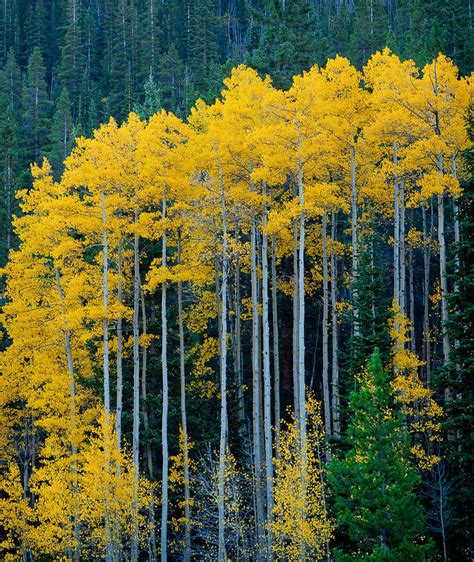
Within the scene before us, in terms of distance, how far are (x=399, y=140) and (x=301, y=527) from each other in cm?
1203

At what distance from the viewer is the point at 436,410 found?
1812cm

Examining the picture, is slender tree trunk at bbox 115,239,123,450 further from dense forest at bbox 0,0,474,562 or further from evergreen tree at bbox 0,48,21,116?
evergreen tree at bbox 0,48,21,116

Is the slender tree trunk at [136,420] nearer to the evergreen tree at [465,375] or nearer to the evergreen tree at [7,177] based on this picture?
the evergreen tree at [465,375]

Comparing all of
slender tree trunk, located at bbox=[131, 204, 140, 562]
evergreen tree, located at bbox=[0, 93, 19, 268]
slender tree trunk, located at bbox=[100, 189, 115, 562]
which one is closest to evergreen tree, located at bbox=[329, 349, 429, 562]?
slender tree trunk, located at bbox=[131, 204, 140, 562]

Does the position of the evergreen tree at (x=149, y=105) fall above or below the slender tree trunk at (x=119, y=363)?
above

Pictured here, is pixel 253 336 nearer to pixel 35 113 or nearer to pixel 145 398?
pixel 145 398

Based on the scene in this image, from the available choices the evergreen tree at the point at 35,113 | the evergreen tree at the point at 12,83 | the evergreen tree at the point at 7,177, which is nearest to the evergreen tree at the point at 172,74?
the evergreen tree at the point at 35,113

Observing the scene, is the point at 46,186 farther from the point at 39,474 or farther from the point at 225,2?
the point at 225,2

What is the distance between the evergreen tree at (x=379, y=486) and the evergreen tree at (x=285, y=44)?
1940cm

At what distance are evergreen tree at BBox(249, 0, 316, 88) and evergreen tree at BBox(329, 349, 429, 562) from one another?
764 inches

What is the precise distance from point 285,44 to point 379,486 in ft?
75.7

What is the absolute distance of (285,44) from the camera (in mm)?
32031

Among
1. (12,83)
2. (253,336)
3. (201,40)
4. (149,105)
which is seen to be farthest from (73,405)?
(201,40)

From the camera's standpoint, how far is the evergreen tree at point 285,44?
32219mm
